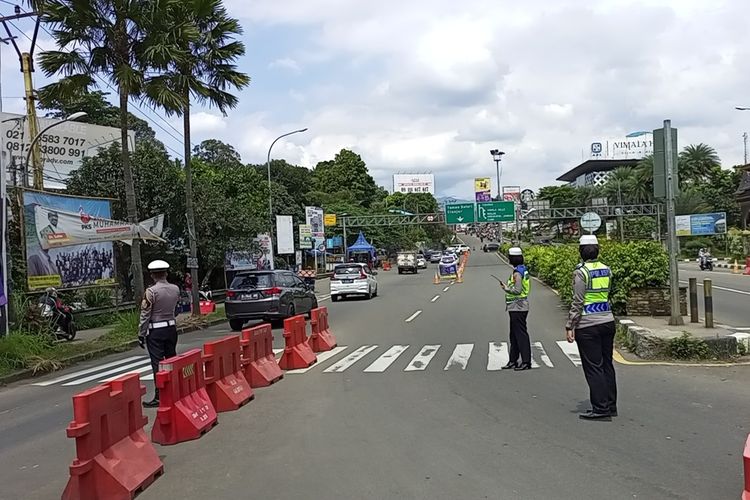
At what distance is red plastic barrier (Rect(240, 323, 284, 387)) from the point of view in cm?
1034

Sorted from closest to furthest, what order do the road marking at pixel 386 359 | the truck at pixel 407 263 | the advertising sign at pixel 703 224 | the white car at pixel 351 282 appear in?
the road marking at pixel 386 359 → the white car at pixel 351 282 → the truck at pixel 407 263 → the advertising sign at pixel 703 224

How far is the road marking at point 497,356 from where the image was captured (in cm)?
1141

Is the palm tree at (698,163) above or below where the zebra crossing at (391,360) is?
above

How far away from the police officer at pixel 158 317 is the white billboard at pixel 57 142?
26525 millimetres

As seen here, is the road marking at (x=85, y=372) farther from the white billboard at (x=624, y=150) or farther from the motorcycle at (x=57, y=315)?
the white billboard at (x=624, y=150)

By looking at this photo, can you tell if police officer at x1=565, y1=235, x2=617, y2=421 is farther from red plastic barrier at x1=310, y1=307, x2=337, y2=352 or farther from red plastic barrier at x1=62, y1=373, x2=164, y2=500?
red plastic barrier at x1=310, y1=307, x2=337, y2=352

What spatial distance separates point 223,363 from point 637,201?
82.9 meters

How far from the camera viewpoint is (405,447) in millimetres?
6703

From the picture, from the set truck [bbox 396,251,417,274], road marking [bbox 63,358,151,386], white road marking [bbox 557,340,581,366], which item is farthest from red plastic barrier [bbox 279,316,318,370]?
truck [bbox 396,251,417,274]

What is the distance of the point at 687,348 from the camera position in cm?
1103

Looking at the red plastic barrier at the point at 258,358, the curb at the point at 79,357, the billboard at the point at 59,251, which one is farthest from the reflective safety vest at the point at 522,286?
the billboard at the point at 59,251

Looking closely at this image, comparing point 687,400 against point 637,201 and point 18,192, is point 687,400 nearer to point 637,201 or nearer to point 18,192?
point 18,192

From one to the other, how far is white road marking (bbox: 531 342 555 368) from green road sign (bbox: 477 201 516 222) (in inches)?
2213

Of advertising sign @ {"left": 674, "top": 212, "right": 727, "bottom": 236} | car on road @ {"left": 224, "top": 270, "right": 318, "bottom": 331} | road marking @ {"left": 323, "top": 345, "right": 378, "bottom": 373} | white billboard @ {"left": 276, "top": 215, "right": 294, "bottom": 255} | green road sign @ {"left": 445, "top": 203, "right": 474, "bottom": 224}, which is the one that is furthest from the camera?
green road sign @ {"left": 445, "top": 203, "right": 474, "bottom": 224}
